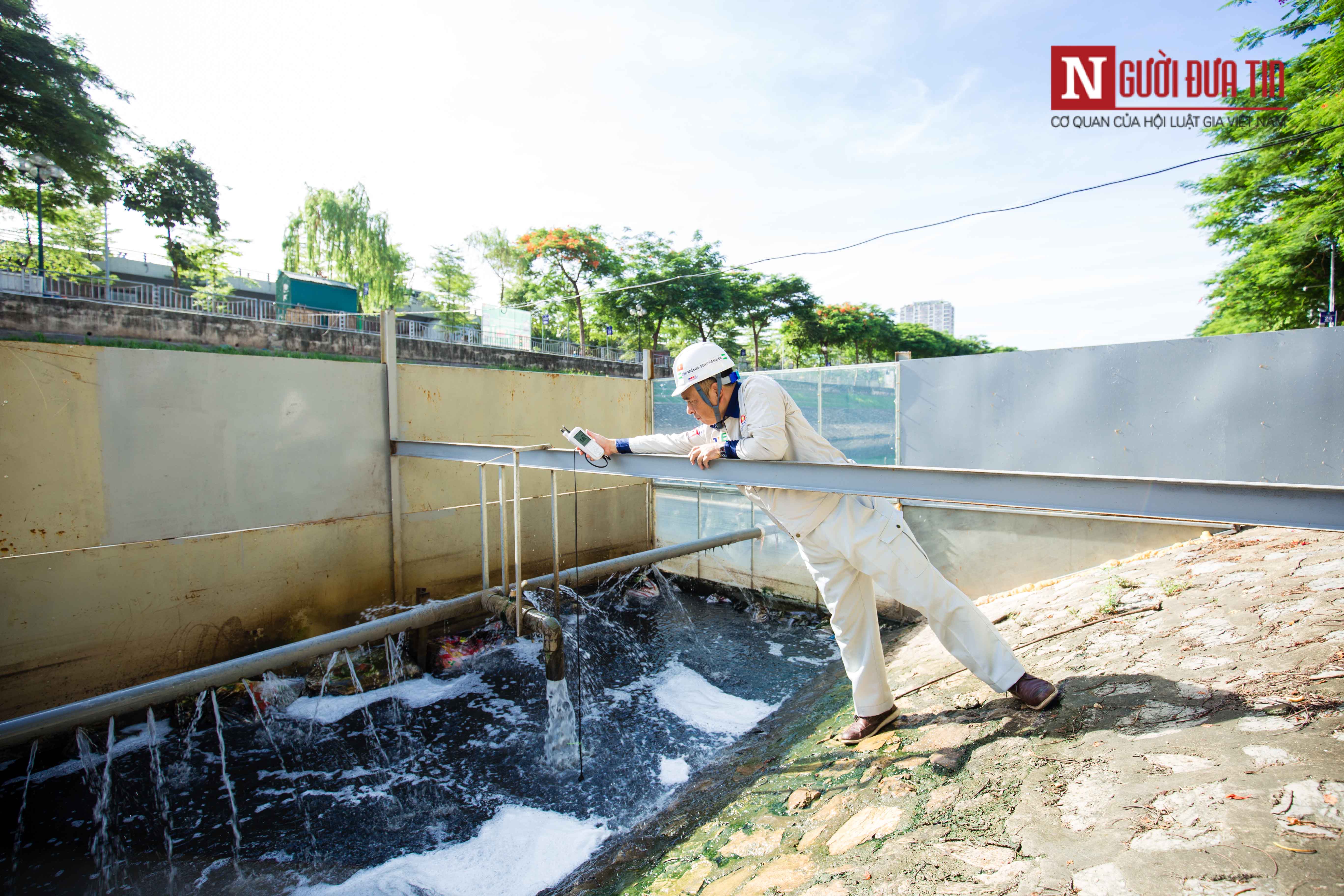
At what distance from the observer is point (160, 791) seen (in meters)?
4.03

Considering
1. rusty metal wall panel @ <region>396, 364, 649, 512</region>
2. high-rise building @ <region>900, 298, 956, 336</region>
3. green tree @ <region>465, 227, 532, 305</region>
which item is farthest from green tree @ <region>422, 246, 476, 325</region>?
high-rise building @ <region>900, 298, 956, 336</region>

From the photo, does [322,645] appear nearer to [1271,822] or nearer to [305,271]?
[1271,822]

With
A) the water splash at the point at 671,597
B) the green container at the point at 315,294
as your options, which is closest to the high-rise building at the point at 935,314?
the green container at the point at 315,294

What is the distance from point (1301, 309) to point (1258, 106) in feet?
17.6

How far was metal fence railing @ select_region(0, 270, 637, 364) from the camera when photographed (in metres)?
12.1

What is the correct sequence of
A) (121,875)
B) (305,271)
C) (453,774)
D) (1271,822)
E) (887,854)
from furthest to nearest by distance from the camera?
(305,271), (453,774), (121,875), (887,854), (1271,822)

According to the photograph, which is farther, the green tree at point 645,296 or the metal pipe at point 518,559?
the green tree at point 645,296

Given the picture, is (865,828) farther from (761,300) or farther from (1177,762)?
(761,300)

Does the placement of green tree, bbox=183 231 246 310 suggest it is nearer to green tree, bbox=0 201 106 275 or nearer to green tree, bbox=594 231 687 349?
green tree, bbox=0 201 106 275

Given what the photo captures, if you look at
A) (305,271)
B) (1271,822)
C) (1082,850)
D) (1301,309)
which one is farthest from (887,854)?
(305,271)

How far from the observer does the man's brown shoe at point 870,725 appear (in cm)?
339

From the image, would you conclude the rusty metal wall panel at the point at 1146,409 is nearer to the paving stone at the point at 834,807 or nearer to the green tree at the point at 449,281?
the paving stone at the point at 834,807

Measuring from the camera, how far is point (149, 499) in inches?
188

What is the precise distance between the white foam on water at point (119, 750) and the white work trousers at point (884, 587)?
16.2 feet
